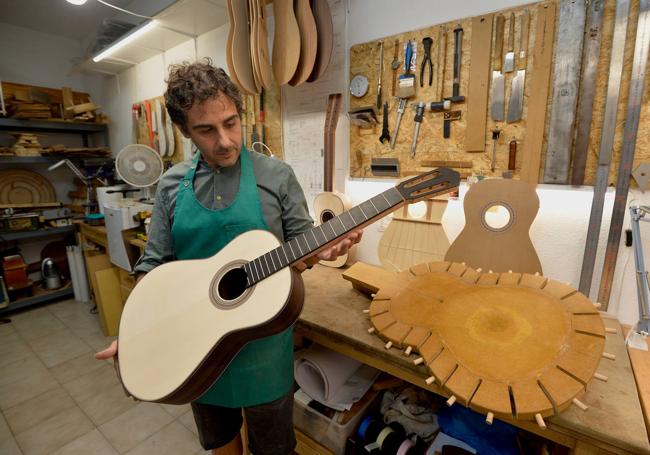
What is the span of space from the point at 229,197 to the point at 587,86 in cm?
153

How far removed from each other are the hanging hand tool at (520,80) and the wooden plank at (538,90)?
0.04 metres

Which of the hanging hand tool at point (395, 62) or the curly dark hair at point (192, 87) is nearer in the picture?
the curly dark hair at point (192, 87)

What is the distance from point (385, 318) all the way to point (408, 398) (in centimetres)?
64

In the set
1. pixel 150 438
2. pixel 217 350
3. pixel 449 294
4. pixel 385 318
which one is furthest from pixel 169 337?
pixel 150 438

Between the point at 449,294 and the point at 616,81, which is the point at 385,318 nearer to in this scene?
the point at 449,294

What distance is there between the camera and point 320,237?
1010mm

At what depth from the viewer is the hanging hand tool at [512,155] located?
4.71 feet

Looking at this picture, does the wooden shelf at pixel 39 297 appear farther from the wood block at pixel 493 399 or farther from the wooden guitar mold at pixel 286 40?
the wood block at pixel 493 399

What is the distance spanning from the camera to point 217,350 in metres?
0.95

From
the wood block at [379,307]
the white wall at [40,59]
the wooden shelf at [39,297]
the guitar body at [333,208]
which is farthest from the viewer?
the white wall at [40,59]

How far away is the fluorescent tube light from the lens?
2475 millimetres

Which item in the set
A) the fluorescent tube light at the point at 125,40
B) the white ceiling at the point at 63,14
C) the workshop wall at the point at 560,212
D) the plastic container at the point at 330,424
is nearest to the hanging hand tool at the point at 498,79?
the workshop wall at the point at 560,212

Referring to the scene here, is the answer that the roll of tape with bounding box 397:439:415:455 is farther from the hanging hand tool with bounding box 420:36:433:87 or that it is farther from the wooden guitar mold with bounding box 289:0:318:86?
the wooden guitar mold with bounding box 289:0:318:86

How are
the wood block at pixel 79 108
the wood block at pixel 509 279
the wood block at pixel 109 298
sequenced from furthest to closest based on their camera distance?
the wood block at pixel 79 108 → the wood block at pixel 109 298 → the wood block at pixel 509 279
